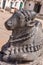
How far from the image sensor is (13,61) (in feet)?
10.3

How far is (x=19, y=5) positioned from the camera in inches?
1670

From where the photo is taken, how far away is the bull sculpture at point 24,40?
120 inches

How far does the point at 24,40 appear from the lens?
3100 millimetres

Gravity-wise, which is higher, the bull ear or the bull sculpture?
the bull ear

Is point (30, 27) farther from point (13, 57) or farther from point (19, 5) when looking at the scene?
point (19, 5)

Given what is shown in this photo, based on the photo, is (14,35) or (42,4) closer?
(14,35)

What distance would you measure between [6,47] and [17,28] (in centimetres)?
25

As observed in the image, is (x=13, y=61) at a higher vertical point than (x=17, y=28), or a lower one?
lower

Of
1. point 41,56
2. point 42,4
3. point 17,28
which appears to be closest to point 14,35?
point 17,28

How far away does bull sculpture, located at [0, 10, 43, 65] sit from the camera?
10.0 feet

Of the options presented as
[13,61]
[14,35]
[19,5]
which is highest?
[14,35]

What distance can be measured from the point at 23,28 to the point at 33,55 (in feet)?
0.94

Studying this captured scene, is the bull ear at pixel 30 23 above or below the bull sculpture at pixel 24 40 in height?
above

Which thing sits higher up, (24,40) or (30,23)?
(30,23)
